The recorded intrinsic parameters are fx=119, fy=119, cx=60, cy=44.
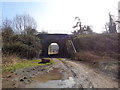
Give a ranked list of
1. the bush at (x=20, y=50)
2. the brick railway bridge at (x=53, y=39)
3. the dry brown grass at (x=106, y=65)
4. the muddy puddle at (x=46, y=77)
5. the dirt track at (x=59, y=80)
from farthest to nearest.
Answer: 1. the brick railway bridge at (x=53, y=39)
2. the bush at (x=20, y=50)
3. the dry brown grass at (x=106, y=65)
4. the muddy puddle at (x=46, y=77)
5. the dirt track at (x=59, y=80)

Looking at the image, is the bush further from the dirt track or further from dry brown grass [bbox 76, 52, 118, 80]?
dry brown grass [bbox 76, 52, 118, 80]

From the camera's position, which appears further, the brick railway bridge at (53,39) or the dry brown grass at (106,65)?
the brick railway bridge at (53,39)

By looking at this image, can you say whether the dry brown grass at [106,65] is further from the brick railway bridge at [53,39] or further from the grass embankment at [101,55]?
the brick railway bridge at [53,39]

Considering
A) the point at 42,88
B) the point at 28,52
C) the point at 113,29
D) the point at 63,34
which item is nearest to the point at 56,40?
the point at 63,34

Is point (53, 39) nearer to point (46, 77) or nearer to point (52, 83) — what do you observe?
point (46, 77)

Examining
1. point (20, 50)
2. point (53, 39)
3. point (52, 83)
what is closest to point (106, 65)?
point (52, 83)

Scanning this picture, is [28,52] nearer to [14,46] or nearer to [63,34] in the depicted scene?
[14,46]

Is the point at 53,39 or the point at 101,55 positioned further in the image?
the point at 53,39

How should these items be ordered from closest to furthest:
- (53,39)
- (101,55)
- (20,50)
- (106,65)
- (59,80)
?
(59,80)
(106,65)
(101,55)
(20,50)
(53,39)

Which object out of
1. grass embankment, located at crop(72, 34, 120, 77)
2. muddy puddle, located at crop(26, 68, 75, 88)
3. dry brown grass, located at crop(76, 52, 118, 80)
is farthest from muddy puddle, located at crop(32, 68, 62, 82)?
grass embankment, located at crop(72, 34, 120, 77)

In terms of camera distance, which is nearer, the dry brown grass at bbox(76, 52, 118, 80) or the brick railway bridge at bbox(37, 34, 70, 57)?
the dry brown grass at bbox(76, 52, 118, 80)

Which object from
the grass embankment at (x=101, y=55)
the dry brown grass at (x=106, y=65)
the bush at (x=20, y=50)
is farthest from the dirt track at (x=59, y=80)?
the bush at (x=20, y=50)

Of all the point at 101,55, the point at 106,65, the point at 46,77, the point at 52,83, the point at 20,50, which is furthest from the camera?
the point at 20,50

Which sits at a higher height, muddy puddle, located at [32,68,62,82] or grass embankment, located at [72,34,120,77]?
grass embankment, located at [72,34,120,77]
